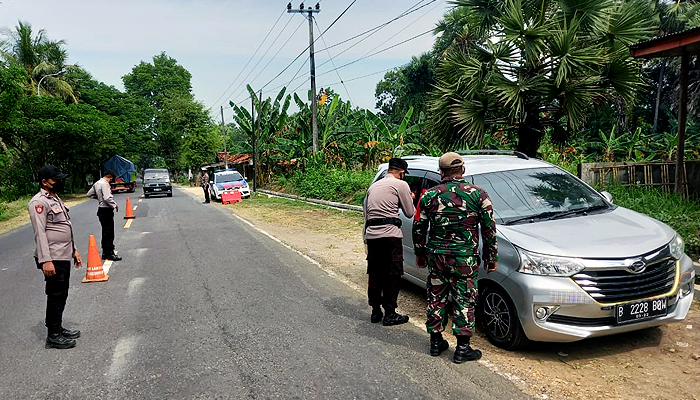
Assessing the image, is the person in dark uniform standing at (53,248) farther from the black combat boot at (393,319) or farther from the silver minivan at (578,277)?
the silver minivan at (578,277)

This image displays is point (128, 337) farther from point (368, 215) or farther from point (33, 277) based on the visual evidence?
point (33, 277)

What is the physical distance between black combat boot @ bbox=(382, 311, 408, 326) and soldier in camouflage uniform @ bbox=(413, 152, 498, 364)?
0.97 metres

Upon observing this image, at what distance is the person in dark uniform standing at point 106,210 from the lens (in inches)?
379

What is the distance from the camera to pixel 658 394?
12.1ft

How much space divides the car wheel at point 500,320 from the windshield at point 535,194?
0.73m

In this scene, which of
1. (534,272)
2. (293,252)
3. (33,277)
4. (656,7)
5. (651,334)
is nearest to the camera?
(534,272)

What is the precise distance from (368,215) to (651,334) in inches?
114

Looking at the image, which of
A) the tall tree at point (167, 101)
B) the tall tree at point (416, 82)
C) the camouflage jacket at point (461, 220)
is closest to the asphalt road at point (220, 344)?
the camouflage jacket at point (461, 220)

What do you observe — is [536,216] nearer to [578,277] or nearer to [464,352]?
[578,277]

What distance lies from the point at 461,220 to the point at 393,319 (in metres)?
1.67

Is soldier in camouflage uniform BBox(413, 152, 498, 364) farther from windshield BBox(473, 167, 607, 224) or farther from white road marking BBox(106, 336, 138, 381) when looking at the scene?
white road marking BBox(106, 336, 138, 381)

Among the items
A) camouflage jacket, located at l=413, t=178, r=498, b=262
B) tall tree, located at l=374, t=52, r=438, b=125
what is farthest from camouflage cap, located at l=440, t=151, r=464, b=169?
tall tree, located at l=374, t=52, r=438, b=125

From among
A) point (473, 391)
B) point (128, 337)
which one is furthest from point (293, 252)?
point (473, 391)

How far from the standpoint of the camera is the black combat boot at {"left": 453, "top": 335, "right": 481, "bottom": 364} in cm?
430
